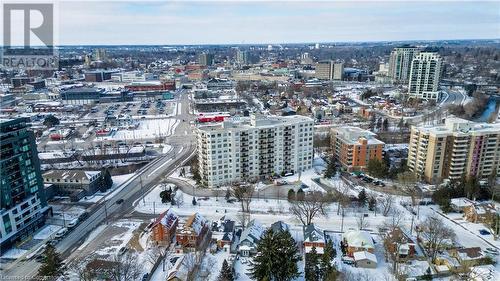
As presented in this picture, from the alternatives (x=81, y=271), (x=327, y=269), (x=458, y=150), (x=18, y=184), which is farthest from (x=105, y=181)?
(x=458, y=150)

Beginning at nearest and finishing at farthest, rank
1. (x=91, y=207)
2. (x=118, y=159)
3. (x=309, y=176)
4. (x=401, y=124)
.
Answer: (x=91, y=207) < (x=309, y=176) < (x=118, y=159) < (x=401, y=124)

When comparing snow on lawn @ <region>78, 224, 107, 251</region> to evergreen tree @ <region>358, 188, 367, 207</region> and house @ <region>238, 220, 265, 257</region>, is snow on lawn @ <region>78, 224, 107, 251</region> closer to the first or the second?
house @ <region>238, 220, 265, 257</region>

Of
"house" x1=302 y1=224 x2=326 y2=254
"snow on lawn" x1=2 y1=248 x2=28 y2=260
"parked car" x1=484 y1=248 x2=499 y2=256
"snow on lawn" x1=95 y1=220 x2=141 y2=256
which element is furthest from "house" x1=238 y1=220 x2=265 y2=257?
"parked car" x1=484 y1=248 x2=499 y2=256

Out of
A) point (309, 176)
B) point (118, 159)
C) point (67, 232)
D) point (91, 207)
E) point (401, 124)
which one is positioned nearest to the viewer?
point (67, 232)

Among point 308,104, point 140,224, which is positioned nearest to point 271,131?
point 140,224

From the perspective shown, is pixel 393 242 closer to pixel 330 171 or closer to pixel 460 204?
pixel 460 204

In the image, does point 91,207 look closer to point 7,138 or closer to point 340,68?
point 7,138

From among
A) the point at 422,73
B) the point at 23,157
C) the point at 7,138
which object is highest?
the point at 422,73
